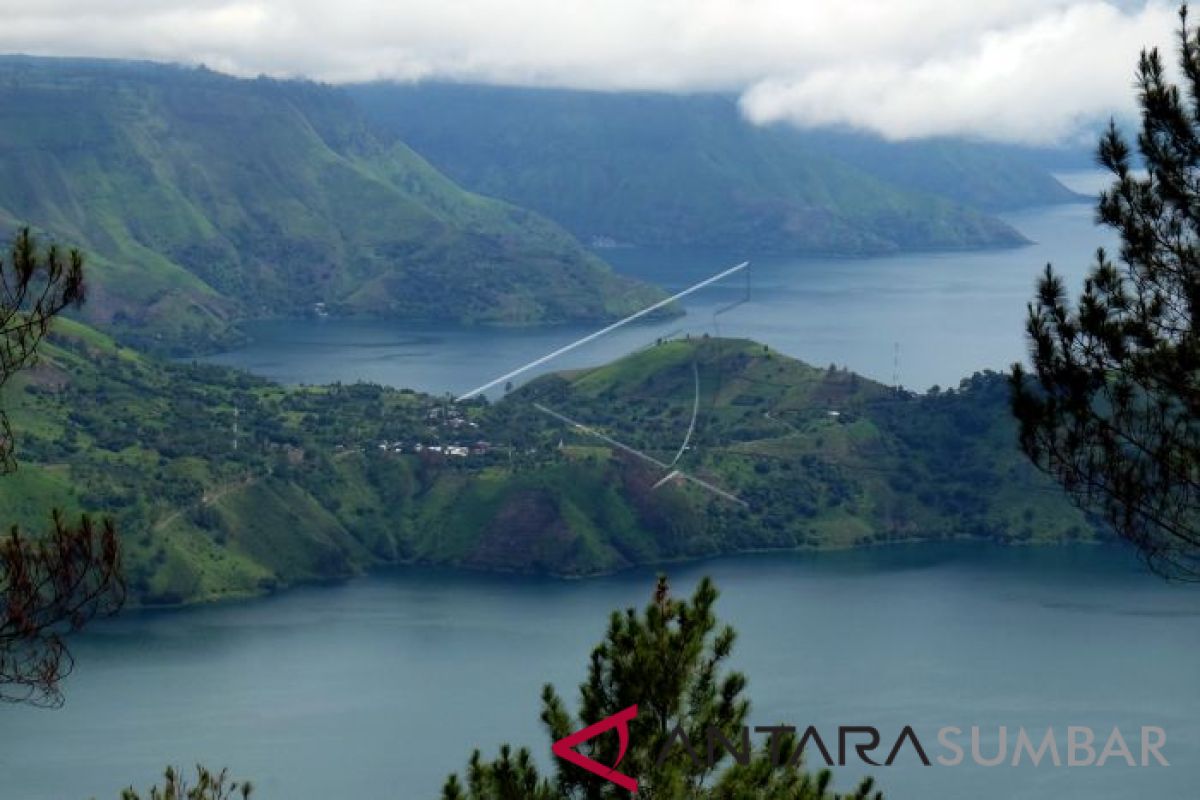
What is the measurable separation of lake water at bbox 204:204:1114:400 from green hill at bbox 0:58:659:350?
6773 millimetres

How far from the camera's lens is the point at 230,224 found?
179 metres

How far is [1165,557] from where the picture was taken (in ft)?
39.6

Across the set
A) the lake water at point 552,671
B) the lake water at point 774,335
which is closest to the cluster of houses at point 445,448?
the lake water at point 552,671

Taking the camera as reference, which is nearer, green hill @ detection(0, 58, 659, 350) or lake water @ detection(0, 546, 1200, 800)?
lake water @ detection(0, 546, 1200, 800)

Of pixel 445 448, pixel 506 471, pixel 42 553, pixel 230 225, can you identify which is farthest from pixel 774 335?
pixel 42 553

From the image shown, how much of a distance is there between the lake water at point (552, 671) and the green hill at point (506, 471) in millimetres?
3363

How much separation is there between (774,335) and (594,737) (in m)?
122

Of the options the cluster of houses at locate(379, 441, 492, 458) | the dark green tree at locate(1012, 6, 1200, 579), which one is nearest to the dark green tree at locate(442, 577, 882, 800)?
the dark green tree at locate(1012, 6, 1200, 579)

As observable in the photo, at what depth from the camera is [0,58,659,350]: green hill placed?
15462 centimetres

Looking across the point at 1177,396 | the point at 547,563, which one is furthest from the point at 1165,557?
the point at 547,563

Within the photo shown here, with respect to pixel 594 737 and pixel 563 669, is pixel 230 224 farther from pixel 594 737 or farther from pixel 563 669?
pixel 594 737

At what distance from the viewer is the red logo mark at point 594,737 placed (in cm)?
1181

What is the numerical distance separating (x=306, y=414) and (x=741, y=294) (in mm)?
80032

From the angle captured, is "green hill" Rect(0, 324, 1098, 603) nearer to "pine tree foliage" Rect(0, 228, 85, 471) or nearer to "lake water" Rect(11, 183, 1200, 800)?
"lake water" Rect(11, 183, 1200, 800)
